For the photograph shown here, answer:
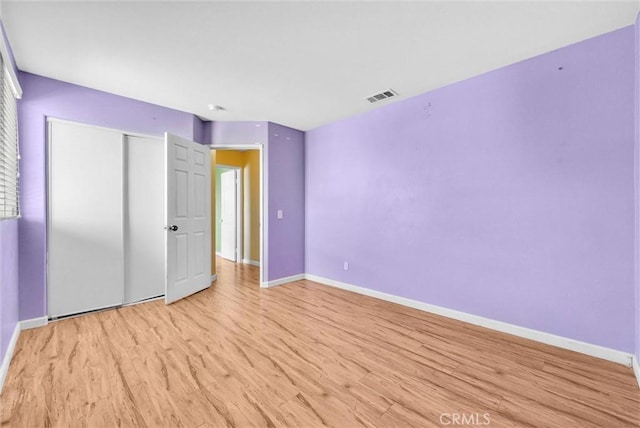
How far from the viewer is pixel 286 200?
444 centimetres

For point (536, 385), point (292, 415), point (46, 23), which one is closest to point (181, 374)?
point (292, 415)

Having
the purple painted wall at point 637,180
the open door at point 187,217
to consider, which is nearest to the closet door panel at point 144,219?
the open door at point 187,217

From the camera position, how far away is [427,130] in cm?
313

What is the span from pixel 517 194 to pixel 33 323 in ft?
15.7

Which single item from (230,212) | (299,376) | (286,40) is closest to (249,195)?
(230,212)

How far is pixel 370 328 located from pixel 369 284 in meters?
1.06

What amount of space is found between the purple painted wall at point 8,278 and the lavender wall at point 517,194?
11.3ft

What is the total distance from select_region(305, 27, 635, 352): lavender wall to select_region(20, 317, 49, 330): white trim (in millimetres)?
3532

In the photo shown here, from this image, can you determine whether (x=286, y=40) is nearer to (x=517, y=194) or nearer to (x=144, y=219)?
(x=517, y=194)

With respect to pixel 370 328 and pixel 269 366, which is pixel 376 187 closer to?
pixel 370 328

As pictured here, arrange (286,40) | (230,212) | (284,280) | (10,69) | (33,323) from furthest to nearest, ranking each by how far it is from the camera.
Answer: (230,212) < (284,280) < (33,323) < (286,40) < (10,69)

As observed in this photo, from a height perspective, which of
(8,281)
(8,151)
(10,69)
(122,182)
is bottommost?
(8,281)

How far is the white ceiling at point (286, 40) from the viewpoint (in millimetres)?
1812

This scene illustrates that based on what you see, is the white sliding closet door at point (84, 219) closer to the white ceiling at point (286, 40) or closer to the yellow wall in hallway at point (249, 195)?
the white ceiling at point (286, 40)
